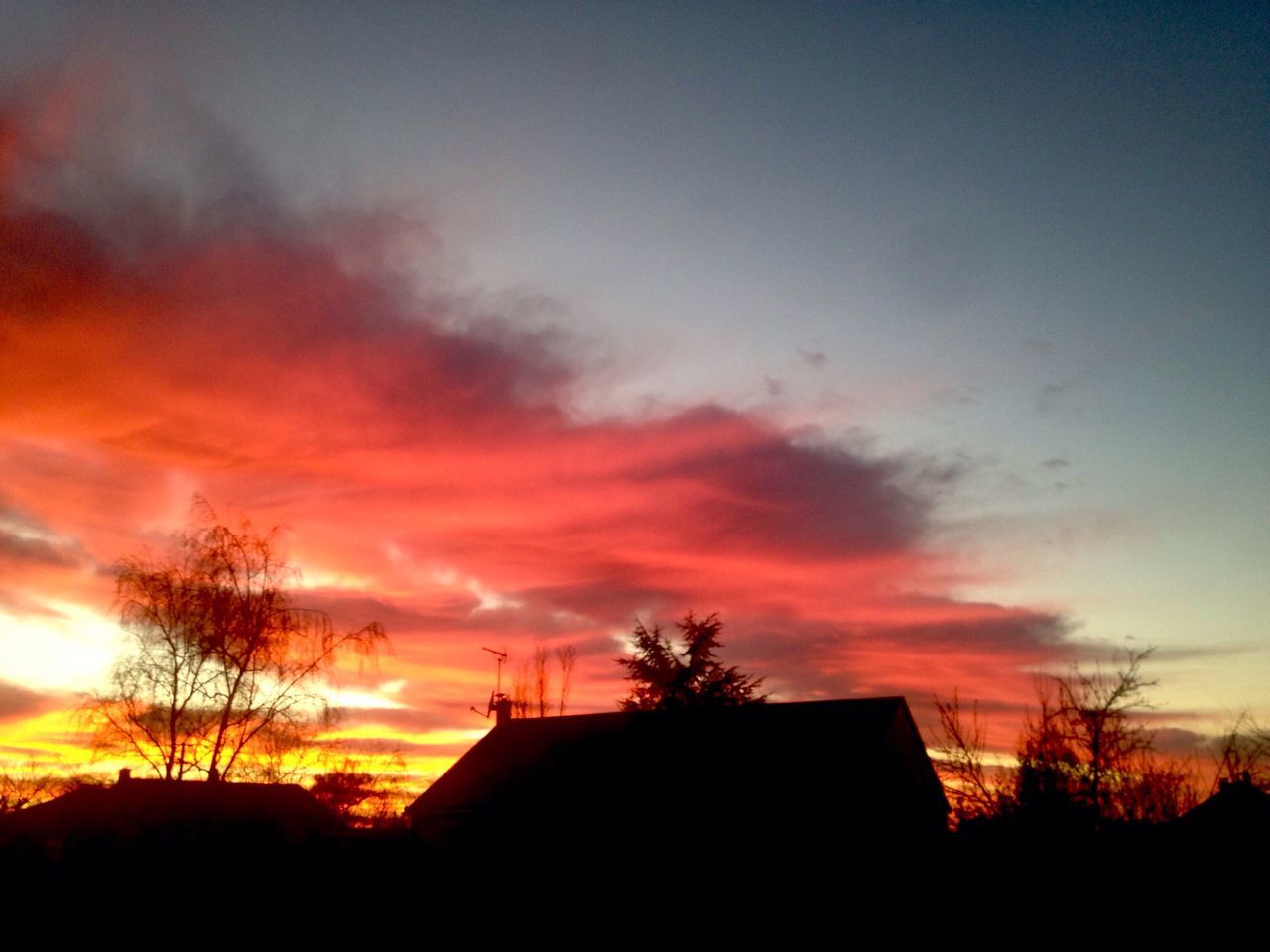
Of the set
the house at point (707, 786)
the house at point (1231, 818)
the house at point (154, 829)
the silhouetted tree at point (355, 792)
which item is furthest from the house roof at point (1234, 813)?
the silhouetted tree at point (355, 792)

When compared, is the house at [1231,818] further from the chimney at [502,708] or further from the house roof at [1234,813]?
the chimney at [502,708]

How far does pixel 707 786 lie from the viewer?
31.0 metres

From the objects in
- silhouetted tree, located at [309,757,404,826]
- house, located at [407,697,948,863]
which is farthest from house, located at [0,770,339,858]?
silhouetted tree, located at [309,757,404,826]

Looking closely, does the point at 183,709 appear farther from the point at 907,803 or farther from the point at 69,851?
the point at 907,803

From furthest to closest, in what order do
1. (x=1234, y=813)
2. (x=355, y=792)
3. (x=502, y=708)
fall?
(x=355, y=792), (x=502, y=708), (x=1234, y=813)

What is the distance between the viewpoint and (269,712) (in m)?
34.6

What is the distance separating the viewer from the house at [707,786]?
29516 millimetres

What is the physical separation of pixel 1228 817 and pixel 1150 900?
292cm

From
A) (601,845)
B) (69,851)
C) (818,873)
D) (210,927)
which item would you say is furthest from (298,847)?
(601,845)

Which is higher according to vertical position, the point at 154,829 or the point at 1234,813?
the point at 1234,813

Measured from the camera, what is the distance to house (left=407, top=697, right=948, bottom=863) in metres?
29.5

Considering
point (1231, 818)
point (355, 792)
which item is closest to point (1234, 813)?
point (1231, 818)

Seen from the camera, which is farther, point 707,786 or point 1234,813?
point 707,786

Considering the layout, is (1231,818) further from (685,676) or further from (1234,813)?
(685,676)
